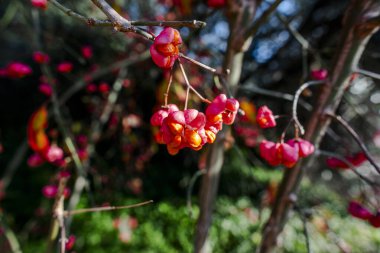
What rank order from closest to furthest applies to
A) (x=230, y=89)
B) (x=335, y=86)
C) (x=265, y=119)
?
(x=265, y=119)
(x=335, y=86)
(x=230, y=89)

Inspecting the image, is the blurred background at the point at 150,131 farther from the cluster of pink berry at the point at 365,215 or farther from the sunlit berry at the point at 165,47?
the sunlit berry at the point at 165,47

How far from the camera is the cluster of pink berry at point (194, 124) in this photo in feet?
2.20

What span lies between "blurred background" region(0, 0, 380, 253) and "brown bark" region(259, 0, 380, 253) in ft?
3.96

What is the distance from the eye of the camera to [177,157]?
4.53m

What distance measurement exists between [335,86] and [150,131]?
307 centimetres

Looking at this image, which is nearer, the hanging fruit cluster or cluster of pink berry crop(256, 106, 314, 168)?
the hanging fruit cluster

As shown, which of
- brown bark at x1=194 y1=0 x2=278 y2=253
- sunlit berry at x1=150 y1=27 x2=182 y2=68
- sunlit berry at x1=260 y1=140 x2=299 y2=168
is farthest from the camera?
brown bark at x1=194 y1=0 x2=278 y2=253

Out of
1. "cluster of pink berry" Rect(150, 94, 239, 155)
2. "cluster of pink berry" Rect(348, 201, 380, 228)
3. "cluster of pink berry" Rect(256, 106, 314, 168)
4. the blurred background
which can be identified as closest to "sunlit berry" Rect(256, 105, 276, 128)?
"cluster of pink berry" Rect(256, 106, 314, 168)

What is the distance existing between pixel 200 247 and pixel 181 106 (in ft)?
3.61

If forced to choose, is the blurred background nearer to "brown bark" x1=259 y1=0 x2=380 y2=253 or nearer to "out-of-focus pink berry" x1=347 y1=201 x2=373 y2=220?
"brown bark" x1=259 y1=0 x2=380 y2=253

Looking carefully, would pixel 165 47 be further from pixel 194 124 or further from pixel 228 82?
pixel 228 82

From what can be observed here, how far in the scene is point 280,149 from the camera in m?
0.90

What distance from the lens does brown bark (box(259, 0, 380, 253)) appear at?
1.02 meters

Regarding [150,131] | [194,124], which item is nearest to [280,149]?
[194,124]
